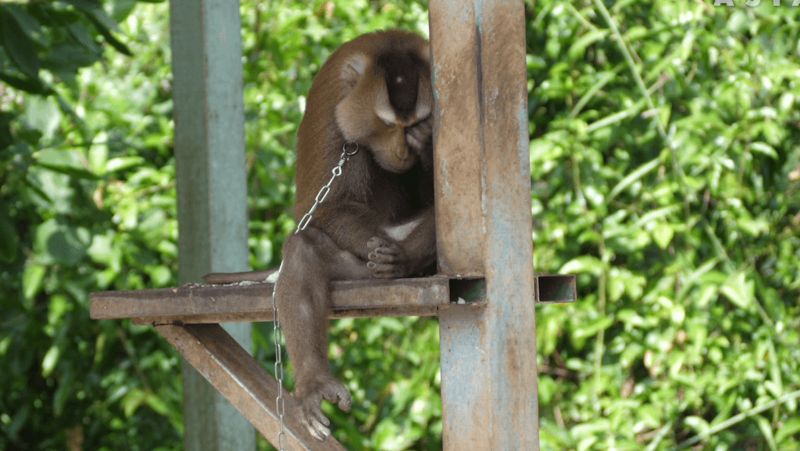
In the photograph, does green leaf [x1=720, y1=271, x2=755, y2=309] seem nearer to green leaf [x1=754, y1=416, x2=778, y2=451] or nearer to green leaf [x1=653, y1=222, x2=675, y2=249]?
green leaf [x1=653, y1=222, x2=675, y2=249]

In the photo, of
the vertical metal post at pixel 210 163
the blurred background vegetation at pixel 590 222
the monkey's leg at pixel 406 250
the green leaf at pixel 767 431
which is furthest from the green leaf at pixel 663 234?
the monkey's leg at pixel 406 250

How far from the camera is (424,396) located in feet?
18.9

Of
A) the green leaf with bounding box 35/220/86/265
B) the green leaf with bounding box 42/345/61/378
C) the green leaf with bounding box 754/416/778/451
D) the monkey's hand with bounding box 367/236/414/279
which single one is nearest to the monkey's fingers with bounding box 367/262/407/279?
the monkey's hand with bounding box 367/236/414/279

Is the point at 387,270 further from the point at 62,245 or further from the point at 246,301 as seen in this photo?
the point at 62,245

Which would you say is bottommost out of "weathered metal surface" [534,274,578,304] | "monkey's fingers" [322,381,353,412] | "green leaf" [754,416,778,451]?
"green leaf" [754,416,778,451]

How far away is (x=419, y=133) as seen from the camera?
3262mm

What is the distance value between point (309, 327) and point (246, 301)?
6.7 inches

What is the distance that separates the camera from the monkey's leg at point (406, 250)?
2.99 m

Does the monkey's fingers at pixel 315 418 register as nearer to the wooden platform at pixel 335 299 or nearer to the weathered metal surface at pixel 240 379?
the weathered metal surface at pixel 240 379

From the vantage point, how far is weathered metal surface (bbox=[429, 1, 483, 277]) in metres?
2.80

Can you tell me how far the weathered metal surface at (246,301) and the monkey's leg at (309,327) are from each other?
1.8 inches

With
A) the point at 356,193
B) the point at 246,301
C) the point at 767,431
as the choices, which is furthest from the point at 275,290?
the point at 767,431

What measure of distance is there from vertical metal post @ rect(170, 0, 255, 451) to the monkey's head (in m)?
0.80

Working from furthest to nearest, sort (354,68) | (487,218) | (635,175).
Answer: (635,175), (354,68), (487,218)
